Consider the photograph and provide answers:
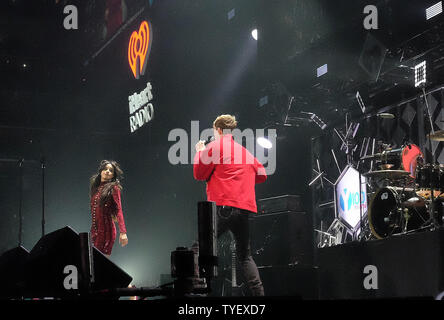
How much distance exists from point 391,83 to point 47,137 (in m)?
7.96

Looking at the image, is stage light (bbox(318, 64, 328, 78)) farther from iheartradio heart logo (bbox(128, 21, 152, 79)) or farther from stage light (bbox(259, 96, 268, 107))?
iheartradio heart logo (bbox(128, 21, 152, 79))

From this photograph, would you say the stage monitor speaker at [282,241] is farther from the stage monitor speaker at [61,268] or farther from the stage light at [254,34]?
the stage monitor speaker at [61,268]

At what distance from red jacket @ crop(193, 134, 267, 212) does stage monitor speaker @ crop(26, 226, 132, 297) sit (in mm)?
2311

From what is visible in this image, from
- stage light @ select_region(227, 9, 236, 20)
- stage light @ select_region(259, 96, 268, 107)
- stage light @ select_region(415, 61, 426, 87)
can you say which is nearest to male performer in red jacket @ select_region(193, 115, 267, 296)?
stage light @ select_region(415, 61, 426, 87)

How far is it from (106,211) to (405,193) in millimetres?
3596

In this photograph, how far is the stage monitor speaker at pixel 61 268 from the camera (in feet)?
11.6

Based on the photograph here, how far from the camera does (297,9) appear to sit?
9.88 metres

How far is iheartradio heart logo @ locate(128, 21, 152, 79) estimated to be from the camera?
10312 mm

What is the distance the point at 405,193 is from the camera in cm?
802

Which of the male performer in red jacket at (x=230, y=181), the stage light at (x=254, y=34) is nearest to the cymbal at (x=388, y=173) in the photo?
the male performer in red jacket at (x=230, y=181)

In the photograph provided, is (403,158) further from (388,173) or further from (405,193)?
(405,193)

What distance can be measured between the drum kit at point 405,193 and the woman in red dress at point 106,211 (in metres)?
3.09

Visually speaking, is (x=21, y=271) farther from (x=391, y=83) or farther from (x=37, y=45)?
(x=37, y=45)

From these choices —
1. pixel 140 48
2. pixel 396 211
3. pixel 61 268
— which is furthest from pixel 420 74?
pixel 61 268
